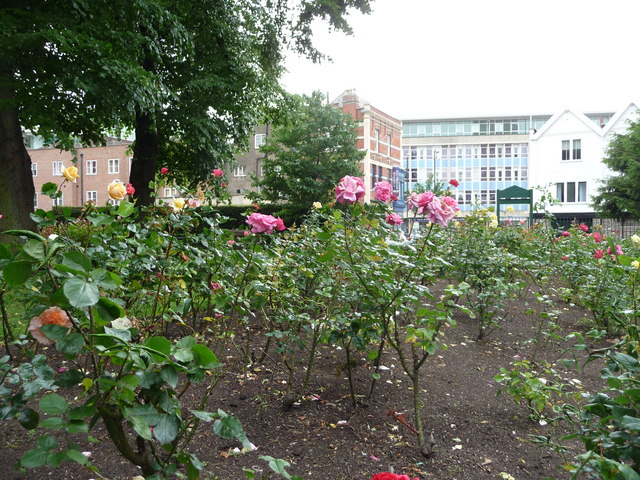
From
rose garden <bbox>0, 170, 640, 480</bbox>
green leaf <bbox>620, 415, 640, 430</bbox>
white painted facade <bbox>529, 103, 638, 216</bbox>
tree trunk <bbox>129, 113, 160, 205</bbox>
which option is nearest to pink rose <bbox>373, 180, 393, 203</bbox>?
rose garden <bbox>0, 170, 640, 480</bbox>

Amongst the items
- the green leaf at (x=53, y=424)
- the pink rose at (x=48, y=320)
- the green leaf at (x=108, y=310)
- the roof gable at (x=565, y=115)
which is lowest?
the green leaf at (x=53, y=424)

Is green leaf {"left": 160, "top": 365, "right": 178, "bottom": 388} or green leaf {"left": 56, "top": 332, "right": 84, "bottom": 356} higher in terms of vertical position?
green leaf {"left": 56, "top": 332, "right": 84, "bottom": 356}

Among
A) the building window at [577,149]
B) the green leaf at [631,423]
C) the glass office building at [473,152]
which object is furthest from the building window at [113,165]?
the green leaf at [631,423]

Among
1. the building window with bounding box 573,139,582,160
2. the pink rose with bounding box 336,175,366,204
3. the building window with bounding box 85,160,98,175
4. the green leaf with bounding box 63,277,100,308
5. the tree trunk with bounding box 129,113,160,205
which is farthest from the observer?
the building window with bounding box 85,160,98,175

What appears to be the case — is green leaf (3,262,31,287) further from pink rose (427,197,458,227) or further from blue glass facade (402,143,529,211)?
blue glass facade (402,143,529,211)

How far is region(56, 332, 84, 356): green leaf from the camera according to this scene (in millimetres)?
870

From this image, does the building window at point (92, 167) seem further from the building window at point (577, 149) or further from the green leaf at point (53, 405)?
the green leaf at point (53, 405)

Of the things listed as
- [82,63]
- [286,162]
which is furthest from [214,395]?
[286,162]

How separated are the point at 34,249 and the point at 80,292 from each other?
144mm

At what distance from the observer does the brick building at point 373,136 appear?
131 feet

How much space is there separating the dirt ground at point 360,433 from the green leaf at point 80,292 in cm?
106

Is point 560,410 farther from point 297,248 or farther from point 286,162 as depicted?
point 286,162

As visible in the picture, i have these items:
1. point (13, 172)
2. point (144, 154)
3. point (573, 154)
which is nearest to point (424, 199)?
point (13, 172)

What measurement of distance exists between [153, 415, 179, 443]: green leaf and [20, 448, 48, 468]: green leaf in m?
0.20
